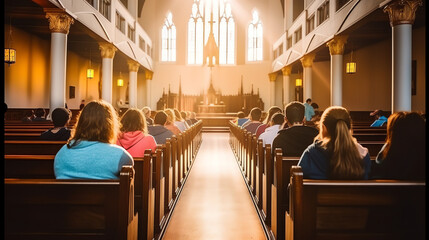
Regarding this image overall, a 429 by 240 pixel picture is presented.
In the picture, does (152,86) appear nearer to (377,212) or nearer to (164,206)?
(164,206)

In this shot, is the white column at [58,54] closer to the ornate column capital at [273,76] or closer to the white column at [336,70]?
the white column at [336,70]

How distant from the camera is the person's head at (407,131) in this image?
2.27 meters

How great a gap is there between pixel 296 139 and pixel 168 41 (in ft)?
70.9

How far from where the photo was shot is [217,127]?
18.8 metres

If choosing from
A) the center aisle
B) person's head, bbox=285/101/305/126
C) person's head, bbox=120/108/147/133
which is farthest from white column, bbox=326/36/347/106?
person's head, bbox=120/108/147/133

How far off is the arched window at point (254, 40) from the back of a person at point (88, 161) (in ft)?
72.6

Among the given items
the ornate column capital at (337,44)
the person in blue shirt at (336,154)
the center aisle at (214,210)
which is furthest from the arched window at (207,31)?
the person in blue shirt at (336,154)

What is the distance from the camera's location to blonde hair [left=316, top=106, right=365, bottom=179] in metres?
2.29

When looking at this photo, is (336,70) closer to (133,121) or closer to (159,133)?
(159,133)

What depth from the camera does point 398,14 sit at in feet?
25.7

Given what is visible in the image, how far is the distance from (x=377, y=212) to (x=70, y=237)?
174cm

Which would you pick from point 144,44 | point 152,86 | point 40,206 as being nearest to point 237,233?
point 40,206

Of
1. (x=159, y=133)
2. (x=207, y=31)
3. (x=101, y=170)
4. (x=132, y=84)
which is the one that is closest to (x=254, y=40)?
(x=207, y=31)

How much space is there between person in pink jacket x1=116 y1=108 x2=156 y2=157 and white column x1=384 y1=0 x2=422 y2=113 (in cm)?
652
